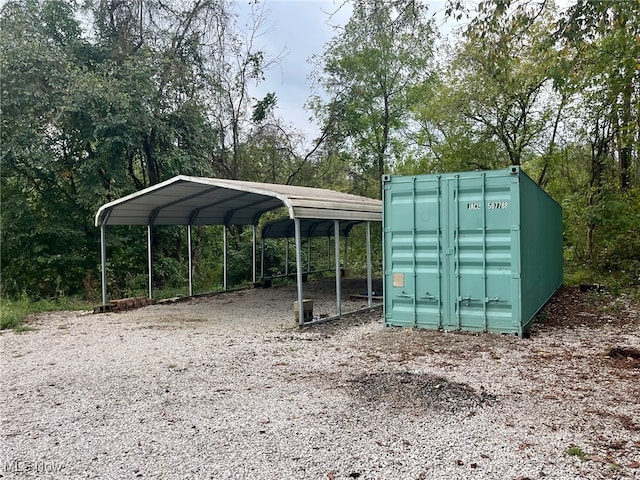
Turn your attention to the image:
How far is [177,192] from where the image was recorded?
1049 cm

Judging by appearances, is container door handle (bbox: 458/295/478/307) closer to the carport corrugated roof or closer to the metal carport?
the metal carport

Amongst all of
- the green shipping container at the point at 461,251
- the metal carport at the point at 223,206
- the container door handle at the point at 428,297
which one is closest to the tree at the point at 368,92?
the metal carport at the point at 223,206

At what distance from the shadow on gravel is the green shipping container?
2.27 meters

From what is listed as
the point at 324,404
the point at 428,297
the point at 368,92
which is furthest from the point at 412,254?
the point at 368,92

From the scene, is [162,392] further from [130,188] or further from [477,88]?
[477,88]

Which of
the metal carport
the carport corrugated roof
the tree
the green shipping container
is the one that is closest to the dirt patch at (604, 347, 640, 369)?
the green shipping container

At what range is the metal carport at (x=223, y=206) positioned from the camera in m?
8.68

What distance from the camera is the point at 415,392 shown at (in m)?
4.71

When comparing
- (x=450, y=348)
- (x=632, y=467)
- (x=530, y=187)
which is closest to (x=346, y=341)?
(x=450, y=348)

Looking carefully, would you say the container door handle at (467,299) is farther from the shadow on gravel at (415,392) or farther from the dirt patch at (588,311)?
the shadow on gravel at (415,392)

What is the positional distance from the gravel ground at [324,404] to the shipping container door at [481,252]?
0.41 m

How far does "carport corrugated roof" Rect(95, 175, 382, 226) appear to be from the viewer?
29.3ft

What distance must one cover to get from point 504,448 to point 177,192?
28.2ft

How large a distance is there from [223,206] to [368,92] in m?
11.1
